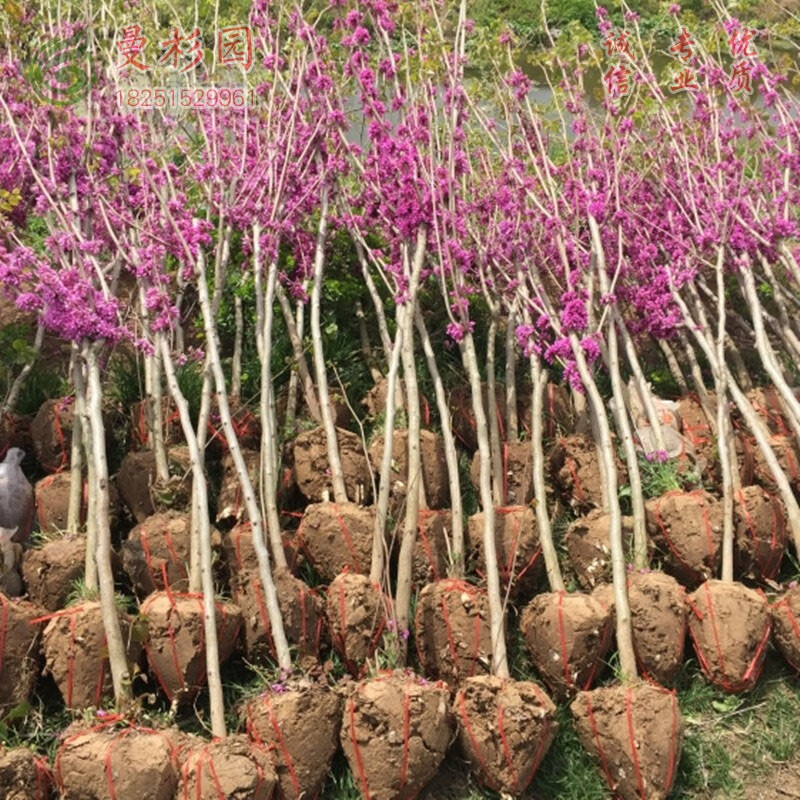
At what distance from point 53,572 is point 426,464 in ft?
6.07

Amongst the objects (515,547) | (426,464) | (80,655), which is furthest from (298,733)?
(426,464)

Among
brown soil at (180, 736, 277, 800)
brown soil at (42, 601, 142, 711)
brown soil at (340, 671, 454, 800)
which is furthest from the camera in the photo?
brown soil at (42, 601, 142, 711)

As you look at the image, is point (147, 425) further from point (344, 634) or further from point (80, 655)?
point (344, 634)

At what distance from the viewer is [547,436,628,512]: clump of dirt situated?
495 cm

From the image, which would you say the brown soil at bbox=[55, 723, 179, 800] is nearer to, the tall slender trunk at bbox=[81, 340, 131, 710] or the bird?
the tall slender trunk at bbox=[81, 340, 131, 710]

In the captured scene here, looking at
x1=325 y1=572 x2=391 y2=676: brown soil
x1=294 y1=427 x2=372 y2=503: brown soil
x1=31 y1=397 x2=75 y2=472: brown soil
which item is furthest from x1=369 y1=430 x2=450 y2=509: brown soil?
x1=31 y1=397 x2=75 y2=472: brown soil

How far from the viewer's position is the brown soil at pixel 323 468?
4.87 metres

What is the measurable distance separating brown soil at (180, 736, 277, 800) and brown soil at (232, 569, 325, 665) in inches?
23.3

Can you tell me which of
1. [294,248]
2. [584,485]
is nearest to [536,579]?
Answer: [584,485]

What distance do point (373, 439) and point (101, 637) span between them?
5.82 feet

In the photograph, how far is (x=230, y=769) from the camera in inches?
134

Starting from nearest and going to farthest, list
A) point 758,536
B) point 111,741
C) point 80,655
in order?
point 111,741 → point 80,655 → point 758,536

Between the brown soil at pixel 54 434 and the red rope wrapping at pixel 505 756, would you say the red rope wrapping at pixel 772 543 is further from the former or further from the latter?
the brown soil at pixel 54 434

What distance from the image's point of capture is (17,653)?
3.90 m
